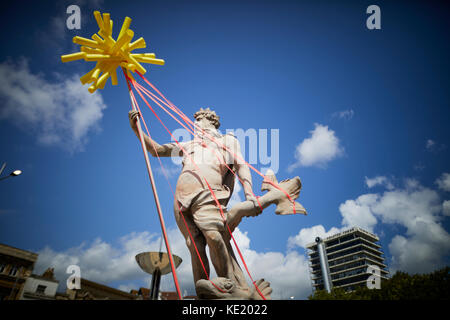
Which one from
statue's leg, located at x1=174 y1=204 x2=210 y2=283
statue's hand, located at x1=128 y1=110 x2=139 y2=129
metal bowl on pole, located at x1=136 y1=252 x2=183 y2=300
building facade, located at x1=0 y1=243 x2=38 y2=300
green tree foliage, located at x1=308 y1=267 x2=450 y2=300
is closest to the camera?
statue's leg, located at x1=174 y1=204 x2=210 y2=283

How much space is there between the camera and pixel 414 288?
22922mm

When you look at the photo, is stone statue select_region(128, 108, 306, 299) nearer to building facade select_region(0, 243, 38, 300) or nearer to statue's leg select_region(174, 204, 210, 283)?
statue's leg select_region(174, 204, 210, 283)

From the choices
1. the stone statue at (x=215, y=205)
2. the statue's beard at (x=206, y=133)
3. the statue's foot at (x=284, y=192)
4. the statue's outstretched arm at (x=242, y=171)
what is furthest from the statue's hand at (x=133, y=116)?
the statue's foot at (x=284, y=192)

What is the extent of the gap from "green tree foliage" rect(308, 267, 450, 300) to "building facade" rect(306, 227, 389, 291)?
130ft

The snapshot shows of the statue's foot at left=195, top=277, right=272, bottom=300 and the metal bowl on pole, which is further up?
the metal bowl on pole

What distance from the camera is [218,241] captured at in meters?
3.53

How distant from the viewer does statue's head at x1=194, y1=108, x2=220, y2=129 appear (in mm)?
5141

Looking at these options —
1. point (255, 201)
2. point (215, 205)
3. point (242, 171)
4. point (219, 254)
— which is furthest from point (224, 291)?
point (242, 171)

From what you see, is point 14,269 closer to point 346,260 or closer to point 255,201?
point 255,201

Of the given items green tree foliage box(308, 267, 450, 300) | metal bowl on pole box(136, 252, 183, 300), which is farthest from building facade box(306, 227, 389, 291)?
metal bowl on pole box(136, 252, 183, 300)

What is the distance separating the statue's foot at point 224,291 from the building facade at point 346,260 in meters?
69.3

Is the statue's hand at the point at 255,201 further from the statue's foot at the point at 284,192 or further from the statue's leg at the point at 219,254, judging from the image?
the statue's leg at the point at 219,254
